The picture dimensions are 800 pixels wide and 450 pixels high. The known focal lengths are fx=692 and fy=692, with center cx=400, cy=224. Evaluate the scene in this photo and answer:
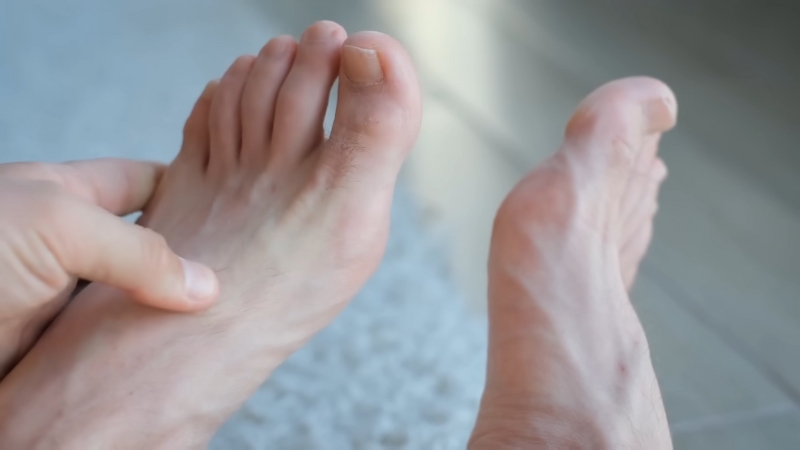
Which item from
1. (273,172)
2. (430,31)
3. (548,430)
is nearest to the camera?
(548,430)

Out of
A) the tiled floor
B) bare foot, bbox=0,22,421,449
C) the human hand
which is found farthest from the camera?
the tiled floor

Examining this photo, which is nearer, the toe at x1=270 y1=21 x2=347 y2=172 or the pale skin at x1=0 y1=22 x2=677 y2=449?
the pale skin at x1=0 y1=22 x2=677 y2=449

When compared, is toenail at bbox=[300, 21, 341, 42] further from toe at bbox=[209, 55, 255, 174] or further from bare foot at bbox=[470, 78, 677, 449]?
bare foot at bbox=[470, 78, 677, 449]

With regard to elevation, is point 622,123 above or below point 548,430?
above

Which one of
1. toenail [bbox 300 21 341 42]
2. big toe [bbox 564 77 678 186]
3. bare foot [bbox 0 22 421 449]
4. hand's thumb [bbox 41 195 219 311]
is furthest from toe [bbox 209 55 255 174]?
big toe [bbox 564 77 678 186]

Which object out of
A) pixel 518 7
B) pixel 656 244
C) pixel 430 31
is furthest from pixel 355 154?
pixel 518 7

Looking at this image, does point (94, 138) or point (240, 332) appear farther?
point (94, 138)

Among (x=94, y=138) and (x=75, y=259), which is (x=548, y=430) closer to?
(x=75, y=259)
